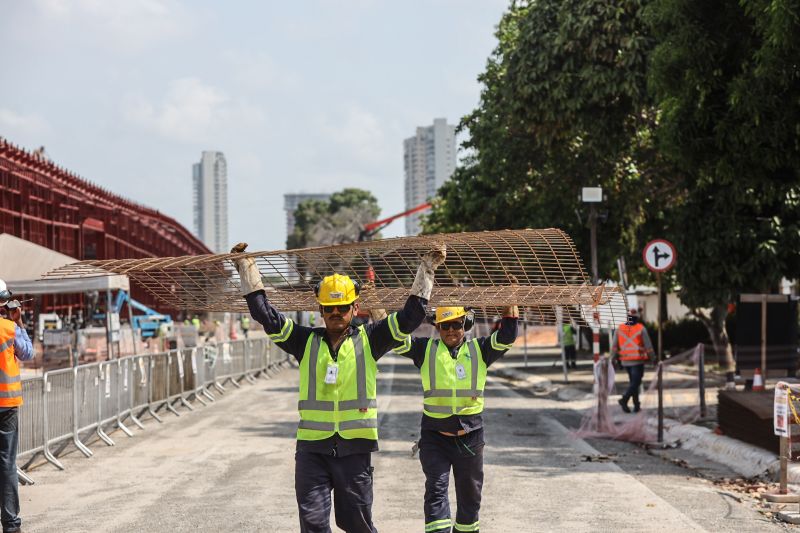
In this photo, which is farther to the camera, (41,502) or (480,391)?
(41,502)

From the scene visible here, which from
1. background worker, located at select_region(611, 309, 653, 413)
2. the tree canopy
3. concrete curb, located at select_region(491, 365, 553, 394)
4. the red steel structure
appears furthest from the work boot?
the red steel structure

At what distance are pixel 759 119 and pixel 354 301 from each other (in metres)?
9.82

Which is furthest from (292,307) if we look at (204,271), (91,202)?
(91,202)

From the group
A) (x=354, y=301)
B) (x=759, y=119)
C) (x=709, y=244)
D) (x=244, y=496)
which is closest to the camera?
(x=354, y=301)

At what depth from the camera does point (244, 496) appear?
34.8 feet

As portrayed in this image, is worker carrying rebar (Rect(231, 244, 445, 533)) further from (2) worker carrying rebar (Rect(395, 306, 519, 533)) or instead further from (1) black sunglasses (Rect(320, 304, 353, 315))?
(2) worker carrying rebar (Rect(395, 306, 519, 533))

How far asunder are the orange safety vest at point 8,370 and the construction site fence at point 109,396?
3.11 m

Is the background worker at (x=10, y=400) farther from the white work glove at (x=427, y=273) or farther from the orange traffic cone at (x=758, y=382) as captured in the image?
the orange traffic cone at (x=758, y=382)

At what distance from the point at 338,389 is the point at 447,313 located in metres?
1.63

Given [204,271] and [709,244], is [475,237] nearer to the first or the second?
[204,271]

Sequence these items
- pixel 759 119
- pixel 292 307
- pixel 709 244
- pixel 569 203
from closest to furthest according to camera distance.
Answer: pixel 292 307, pixel 759 119, pixel 709 244, pixel 569 203

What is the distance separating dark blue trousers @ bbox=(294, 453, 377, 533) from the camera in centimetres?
613

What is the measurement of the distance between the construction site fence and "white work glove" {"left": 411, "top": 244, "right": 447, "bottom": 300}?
7.31 meters

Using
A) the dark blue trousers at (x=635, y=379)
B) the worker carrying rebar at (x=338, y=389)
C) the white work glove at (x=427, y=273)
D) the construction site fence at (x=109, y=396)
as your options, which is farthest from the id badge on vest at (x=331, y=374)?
the dark blue trousers at (x=635, y=379)
